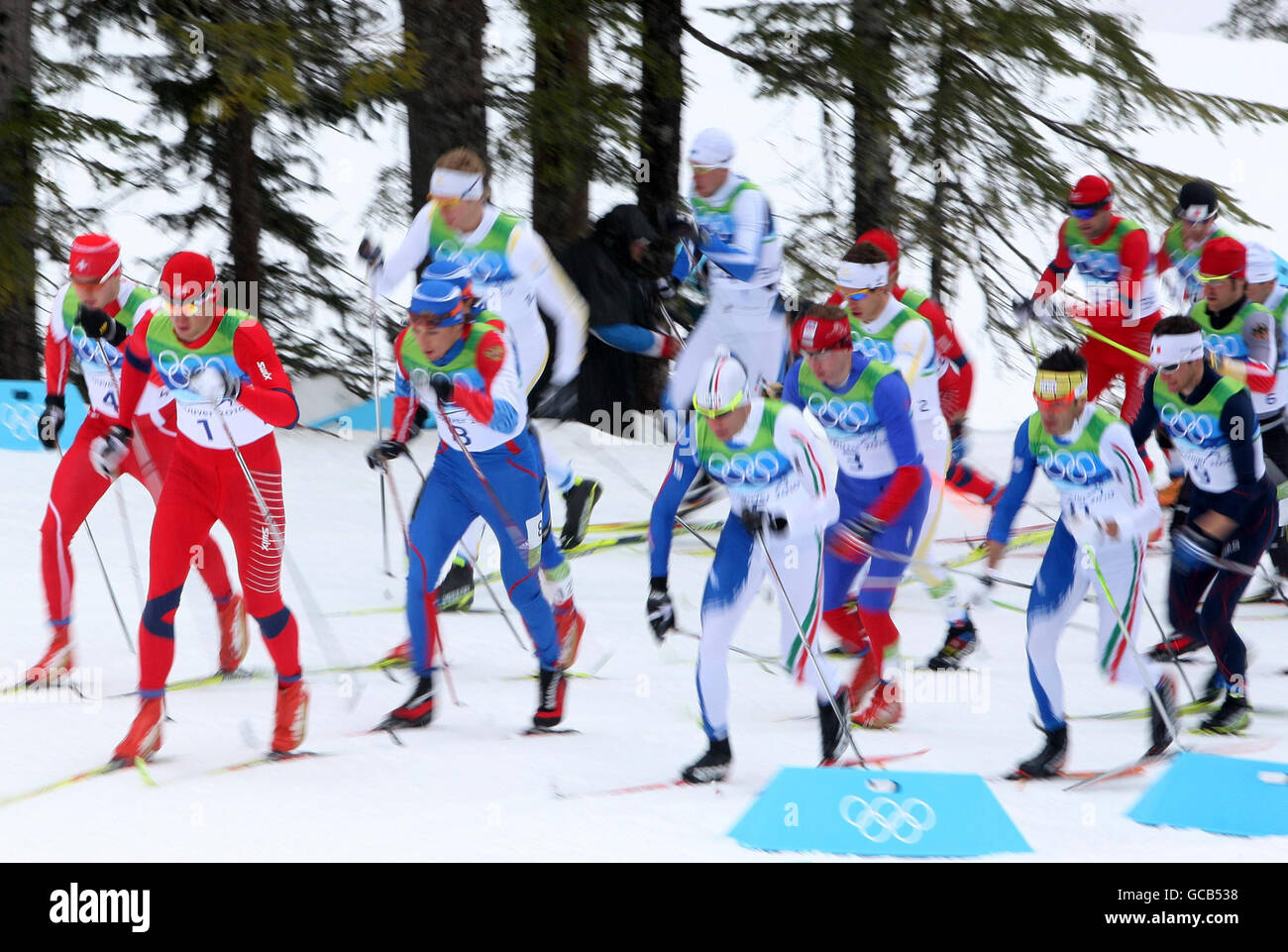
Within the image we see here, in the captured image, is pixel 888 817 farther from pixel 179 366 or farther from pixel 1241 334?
pixel 1241 334

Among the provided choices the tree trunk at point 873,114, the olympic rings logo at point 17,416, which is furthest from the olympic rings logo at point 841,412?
the olympic rings logo at point 17,416

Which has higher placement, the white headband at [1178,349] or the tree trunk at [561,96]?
the tree trunk at [561,96]

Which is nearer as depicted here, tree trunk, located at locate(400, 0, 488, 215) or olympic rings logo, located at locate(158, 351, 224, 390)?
olympic rings logo, located at locate(158, 351, 224, 390)

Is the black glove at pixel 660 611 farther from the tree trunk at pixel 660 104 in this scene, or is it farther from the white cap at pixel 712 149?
the tree trunk at pixel 660 104

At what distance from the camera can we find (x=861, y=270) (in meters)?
7.37

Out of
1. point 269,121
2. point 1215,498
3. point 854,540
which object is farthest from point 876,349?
point 269,121

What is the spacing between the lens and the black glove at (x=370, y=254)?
7.72m

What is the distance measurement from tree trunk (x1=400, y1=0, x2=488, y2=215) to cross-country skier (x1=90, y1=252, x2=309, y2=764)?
5.54 metres

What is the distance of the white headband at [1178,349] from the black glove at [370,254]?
3.85 m

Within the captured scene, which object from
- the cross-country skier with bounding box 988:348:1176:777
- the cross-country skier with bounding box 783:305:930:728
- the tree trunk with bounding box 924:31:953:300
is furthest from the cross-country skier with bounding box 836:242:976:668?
the tree trunk with bounding box 924:31:953:300

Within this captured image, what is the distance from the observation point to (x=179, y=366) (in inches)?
222

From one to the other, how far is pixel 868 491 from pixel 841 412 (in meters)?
0.42

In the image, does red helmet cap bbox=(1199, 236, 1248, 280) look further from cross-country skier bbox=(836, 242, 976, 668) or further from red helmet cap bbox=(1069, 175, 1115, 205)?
cross-country skier bbox=(836, 242, 976, 668)

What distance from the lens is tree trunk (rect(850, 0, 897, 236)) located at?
11.8m
